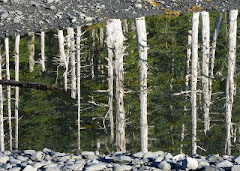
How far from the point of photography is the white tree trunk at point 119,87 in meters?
12.6

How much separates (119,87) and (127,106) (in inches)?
24.6

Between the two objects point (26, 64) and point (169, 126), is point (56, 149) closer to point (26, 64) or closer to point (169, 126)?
point (169, 126)

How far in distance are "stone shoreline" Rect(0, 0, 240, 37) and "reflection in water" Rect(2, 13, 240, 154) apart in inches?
37.4

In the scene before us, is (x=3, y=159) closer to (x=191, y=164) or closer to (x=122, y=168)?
(x=122, y=168)

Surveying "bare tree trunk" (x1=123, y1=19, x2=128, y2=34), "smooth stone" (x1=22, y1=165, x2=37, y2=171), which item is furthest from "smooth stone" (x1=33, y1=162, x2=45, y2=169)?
"bare tree trunk" (x1=123, y1=19, x2=128, y2=34)

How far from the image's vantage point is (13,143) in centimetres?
1298

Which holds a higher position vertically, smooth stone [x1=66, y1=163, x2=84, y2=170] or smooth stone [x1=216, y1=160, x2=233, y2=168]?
smooth stone [x1=216, y1=160, x2=233, y2=168]

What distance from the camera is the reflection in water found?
12511 mm

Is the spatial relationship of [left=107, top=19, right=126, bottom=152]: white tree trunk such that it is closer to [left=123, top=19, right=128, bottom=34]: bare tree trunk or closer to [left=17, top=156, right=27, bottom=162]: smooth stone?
[left=123, top=19, right=128, bottom=34]: bare tree trunk

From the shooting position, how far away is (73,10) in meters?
24.2

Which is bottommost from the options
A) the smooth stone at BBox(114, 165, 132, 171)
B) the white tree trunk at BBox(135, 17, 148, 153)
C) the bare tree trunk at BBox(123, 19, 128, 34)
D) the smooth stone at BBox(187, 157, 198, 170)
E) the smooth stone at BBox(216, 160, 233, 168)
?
the smooth stone at BBox(114, 165, 132, 171)

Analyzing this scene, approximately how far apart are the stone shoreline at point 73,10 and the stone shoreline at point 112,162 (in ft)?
44.2

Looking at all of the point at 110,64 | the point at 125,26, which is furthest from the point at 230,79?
the point at 125,26

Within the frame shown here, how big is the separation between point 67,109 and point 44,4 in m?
10.6
